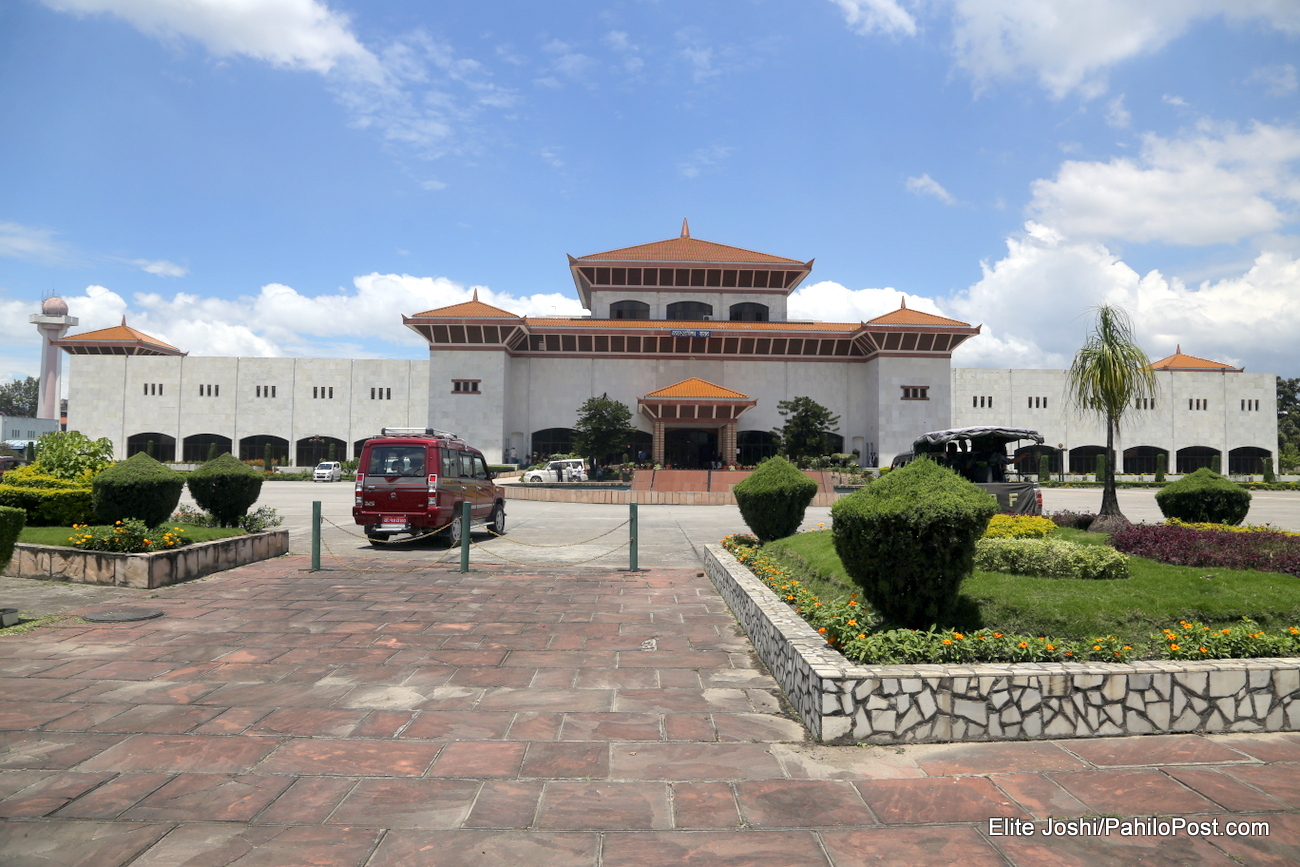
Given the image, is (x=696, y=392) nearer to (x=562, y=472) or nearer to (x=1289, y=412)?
(x=562, y=472)

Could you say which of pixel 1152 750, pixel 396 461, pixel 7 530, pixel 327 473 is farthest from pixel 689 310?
pixel 1152 750

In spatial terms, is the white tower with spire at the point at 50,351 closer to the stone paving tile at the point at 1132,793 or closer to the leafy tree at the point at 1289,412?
the stone paving tile at the point at 1132,793

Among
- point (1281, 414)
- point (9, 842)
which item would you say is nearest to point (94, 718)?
point (9, 842)

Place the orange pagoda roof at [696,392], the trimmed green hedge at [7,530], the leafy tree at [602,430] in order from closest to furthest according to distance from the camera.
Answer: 1. the trimmed green hedge at [7,530]
2. the leafy tree at [602,430]
3. the orange pagoda roof at [696,392]

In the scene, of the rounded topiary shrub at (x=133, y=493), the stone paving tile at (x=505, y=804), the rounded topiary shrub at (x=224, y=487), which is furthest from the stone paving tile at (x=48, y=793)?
the rounded topiary shrub at (x=224, y=487)

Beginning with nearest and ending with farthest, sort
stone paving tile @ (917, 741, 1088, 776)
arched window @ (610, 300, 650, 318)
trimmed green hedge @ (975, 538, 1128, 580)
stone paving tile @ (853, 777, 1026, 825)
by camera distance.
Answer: stone paving tile @ (853, 777, 1026, 825) → stone paving tile @ (917, 741, 1088, 776) → trimmed green hedge @ (975, 538, 1128, 580) → arched window @ (610, 300, 650, 318)

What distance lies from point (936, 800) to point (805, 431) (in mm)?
38309

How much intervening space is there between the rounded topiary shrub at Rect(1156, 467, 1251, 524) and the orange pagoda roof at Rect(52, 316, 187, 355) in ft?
194

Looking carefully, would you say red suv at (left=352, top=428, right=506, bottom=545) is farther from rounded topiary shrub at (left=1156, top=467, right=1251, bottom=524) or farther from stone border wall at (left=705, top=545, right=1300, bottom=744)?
rounded topiary shrub at (left=1156, top=467, right=1251, bottom=524)

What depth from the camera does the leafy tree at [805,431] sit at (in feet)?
136

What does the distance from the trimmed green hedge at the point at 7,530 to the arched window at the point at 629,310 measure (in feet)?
138

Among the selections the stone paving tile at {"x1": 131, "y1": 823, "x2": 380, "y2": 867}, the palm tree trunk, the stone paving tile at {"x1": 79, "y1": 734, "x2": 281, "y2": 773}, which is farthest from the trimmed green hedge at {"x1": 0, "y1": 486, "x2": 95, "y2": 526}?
the palm tree trunk

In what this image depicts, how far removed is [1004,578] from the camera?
275 inches

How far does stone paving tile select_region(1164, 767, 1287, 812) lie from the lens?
3.79 metres
